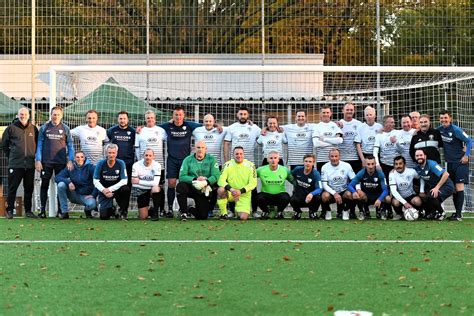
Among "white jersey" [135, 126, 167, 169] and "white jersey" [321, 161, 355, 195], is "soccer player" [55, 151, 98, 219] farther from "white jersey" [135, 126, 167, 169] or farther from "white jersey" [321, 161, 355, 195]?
"white jersey" [321, 161, 355, 195]

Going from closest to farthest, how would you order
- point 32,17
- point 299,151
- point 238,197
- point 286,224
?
1. point 286,224
2. point 238,197
3. point 299,151
4. point 32,17

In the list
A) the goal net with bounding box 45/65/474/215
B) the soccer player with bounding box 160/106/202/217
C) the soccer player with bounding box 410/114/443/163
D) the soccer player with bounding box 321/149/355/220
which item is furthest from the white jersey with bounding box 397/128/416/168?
the soccer player with bounding box 160/106/202/217

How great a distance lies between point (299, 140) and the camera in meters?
12.7

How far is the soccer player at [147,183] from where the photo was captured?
12.0m

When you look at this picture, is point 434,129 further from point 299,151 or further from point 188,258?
point 188,258

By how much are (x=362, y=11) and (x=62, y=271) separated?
1091 cm

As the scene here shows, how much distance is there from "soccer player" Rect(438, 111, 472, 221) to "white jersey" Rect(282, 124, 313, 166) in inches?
77.8

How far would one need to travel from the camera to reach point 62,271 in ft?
20.9

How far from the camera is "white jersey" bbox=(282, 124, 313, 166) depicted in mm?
12742

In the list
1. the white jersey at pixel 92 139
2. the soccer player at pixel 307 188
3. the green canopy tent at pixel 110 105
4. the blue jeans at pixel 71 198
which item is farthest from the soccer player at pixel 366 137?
the blue jeans at pixel 71 198

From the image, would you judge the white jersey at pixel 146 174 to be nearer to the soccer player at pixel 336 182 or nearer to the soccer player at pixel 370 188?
the soccer player at pixel 336 182

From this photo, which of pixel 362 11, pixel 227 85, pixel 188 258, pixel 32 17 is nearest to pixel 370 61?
pixel 362 11

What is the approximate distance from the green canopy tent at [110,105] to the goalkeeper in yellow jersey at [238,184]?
114 inches

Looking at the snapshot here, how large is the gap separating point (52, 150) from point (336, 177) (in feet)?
14.0
